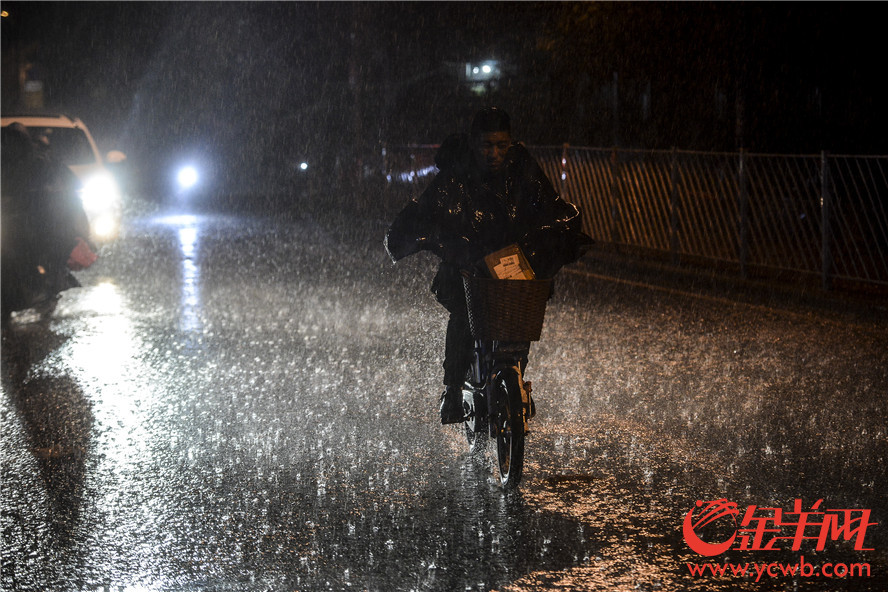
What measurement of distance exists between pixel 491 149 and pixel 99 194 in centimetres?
1106

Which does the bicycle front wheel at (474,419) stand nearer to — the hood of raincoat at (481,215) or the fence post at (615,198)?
the hood of raincoat at (481,215)

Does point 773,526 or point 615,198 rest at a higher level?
point 615,198

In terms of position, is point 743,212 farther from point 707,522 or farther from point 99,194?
point 707,522

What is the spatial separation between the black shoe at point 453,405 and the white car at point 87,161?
396 inches

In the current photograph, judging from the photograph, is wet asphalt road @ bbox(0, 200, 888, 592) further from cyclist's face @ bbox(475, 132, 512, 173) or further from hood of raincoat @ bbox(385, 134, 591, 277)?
cyclist's face @ bbox(475, 132, 512, 173)

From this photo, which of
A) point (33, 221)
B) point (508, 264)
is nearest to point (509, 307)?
point (508, 264)

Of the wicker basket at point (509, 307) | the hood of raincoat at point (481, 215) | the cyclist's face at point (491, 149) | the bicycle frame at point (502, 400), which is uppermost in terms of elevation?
the cyclist's face at point (491, 149)

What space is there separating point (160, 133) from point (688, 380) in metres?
36.2

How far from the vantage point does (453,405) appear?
6.24 m

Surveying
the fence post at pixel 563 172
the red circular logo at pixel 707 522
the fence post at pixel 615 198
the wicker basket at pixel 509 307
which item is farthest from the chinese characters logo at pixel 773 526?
the fence post at pixel 563 172

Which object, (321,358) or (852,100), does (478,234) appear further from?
(852,100)

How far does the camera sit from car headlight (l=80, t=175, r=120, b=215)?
15.1m

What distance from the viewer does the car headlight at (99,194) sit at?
15.1 metres

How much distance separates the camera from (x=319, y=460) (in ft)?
20.2
